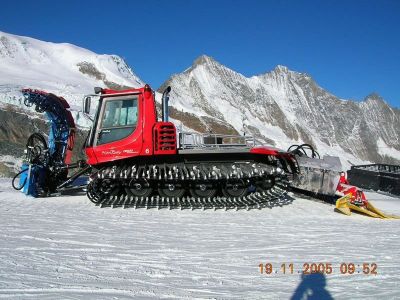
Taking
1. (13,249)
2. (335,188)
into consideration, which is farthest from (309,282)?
(335,188)

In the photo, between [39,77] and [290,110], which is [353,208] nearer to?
[39,77]

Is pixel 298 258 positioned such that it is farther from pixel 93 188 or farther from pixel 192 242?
pixel 93 188

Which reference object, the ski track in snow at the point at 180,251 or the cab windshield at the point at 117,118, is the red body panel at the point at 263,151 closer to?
the ski track in snow at the point at 180,251

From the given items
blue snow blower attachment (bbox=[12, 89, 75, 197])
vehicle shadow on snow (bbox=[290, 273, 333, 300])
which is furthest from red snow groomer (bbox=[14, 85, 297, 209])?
vehicle shadow on snow (bbox=[290, 273, 333, 300])

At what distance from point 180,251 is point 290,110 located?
10743 cm

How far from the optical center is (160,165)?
29.6 ft

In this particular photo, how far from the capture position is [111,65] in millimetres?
61938

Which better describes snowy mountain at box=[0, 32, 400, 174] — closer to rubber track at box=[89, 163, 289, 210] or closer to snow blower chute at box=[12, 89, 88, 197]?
rubber track at box=[89, 163, 289, 210]

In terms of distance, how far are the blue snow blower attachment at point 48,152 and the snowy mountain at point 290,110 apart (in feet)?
190

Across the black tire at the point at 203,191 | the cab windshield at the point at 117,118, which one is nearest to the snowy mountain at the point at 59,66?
the cab windshield at the point at 117,118

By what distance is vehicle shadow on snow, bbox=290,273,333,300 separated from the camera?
353 centimetres

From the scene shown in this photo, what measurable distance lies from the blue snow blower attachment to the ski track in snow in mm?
1980

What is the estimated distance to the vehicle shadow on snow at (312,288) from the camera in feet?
11.6

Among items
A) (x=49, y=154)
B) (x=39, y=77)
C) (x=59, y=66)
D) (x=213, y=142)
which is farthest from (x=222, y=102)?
(x=213, y=142)
